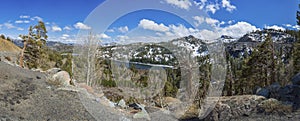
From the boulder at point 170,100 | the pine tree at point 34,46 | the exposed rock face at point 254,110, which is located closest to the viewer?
the exposed rock face at point 254,110

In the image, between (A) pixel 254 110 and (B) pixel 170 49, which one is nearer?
(A) pixel 254 110

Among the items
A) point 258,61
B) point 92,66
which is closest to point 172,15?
Answer: point 92,66

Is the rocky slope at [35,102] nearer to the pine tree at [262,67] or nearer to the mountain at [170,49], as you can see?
the mountain at [170,49]

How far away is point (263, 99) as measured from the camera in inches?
355

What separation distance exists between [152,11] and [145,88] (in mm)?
5145

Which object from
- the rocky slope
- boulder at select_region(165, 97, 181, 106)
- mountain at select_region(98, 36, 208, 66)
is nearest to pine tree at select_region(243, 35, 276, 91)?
boulder at select_region(165, 97, 181, 106)

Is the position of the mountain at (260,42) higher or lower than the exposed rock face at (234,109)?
higher

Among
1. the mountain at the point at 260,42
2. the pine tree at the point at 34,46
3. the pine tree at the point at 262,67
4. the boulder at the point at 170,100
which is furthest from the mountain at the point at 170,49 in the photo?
the pine tree at the point at 34,46

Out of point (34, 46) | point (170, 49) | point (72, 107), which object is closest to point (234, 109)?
point (170, 49)

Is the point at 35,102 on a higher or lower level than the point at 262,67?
lower

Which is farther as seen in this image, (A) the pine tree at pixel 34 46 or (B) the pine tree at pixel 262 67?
(A) the pine tree at pixel 34 46

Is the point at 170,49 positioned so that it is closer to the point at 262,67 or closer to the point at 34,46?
the point at 262,67

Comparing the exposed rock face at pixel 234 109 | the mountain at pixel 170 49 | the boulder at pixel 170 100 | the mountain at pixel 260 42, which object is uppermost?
the mountain at pixel 260 42

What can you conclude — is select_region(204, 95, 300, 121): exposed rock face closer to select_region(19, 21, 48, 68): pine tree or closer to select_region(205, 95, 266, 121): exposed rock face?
select_region(205, 95, 266, 121): exposed rock face
